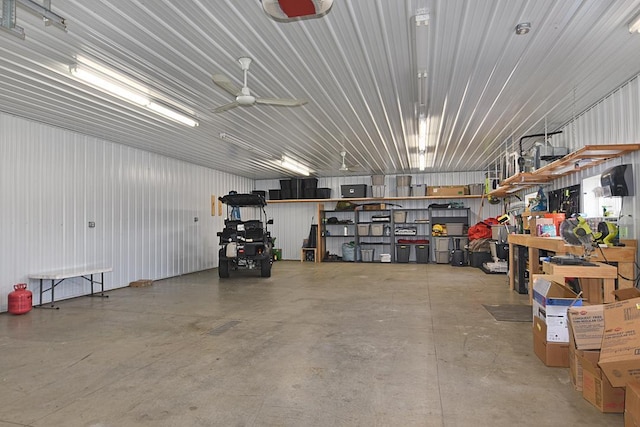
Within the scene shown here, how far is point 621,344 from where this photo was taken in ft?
7.63

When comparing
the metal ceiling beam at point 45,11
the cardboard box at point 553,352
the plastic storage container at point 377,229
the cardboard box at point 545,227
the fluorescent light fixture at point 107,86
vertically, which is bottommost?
the cardboard box at point 553,352

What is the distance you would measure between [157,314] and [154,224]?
12.2ft

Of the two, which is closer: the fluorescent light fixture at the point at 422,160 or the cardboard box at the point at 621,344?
the cardboard box at the point at 621,344

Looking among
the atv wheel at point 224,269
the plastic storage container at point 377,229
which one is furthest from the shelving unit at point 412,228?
the atv wheel at point 224,269

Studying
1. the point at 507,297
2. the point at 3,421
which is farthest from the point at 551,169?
the point at 3,421

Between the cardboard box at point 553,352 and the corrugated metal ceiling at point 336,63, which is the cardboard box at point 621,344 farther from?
the corrugated metal ceiling at point 336,63

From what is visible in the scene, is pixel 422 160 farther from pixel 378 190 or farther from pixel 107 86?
pixel 107 86

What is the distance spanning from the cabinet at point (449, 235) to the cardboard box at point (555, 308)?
27.0ft

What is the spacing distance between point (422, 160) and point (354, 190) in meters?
2.79

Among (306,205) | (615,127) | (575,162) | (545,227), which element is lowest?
(545,227)

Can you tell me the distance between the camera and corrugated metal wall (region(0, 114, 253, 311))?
5.48 metres

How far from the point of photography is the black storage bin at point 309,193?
12539 mm

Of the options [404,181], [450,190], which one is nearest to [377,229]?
[404,181]

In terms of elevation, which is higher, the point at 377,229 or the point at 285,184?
the point at 285,184
